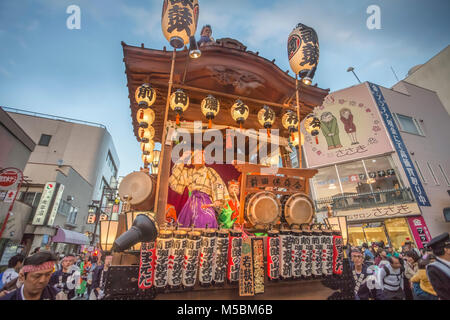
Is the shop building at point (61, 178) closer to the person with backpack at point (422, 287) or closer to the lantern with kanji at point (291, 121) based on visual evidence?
the lantern with kanji at point (291, 121)

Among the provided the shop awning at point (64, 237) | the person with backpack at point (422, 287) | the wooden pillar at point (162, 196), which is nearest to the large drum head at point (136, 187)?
the wooden pillar at point (162, 196)

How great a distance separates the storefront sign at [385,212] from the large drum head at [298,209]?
15.8 meters

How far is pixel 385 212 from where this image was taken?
15359 millimetres

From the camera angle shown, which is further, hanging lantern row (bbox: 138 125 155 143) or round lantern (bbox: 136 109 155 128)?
hanging lantern row (bbox: 138 125 155 143)

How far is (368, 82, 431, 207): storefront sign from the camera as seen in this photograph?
14781mm

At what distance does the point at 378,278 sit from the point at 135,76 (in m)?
7.12

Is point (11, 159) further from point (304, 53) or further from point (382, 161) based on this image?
point (382, 161)

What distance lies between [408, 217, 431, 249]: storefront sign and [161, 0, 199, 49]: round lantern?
1858 cm

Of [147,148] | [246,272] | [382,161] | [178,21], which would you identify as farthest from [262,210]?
[382,161]

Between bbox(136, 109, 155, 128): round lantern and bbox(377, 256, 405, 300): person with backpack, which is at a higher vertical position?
bbox(136, 109, 155, 128): round lantern

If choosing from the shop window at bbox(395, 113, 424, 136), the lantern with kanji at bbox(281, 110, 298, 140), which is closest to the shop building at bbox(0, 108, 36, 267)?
the lantern with kanji at bbox(281, 110, 298, 140)

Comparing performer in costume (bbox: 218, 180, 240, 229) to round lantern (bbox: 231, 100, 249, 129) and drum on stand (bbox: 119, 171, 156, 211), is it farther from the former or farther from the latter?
round lantern (bbox: 231, 100, 249, 129)

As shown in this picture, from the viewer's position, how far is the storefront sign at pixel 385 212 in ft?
47.1

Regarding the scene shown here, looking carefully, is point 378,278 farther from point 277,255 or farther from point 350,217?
point 350,217
